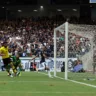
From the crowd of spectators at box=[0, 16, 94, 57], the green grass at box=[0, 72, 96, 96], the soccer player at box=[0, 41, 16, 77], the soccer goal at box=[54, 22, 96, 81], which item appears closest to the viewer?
the green grass at box=[0, 72, 96, 96]

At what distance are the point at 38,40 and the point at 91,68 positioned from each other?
16416 mm

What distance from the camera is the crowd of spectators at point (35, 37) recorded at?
30.2 meters

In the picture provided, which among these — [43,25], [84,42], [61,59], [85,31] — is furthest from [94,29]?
[43,25]

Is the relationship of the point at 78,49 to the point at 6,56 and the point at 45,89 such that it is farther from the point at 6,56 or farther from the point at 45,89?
the point at 45,89

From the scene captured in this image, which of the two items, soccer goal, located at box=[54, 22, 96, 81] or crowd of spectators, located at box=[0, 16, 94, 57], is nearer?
soccer goal, located at box=[54, 22, 96, 81]

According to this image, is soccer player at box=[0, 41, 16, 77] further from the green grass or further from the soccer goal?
the green grass

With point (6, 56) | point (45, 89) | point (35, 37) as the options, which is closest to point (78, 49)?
point (6, 56)

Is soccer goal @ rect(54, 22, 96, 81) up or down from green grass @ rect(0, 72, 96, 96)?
up

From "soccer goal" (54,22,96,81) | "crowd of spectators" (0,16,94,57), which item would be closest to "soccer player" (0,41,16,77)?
"soccer goal" (54,22,96,81)

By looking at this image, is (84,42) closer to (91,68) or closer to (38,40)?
(91,68)

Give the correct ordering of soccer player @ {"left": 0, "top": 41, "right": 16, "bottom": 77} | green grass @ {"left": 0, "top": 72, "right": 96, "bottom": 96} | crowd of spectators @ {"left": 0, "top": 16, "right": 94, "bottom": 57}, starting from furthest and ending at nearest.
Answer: crowd of spectators @ {"left": 0, "top": 16, "right": 94, "bottom": 57}, soccer player @ {"left": 0, "top": 41, "right": 16, "bottom": 77}, green grass @ {"left": 0, "top": 72, "right": 96, "bottom": 96}

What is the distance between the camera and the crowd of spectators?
3016cm

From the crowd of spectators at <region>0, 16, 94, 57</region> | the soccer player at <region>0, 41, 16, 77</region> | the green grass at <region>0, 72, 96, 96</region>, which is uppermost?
the crowd of spectators at <region>0, 16, 94, 57</region>

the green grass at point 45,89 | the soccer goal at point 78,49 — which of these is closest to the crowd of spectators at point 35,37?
the soccer goal at point 78,49
